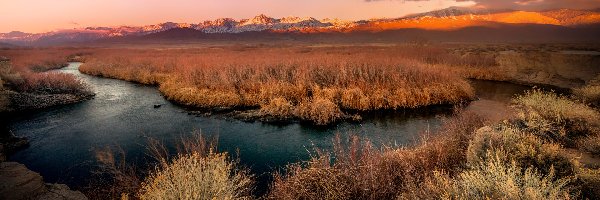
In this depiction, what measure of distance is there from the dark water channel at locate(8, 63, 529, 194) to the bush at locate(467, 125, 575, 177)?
3332mm

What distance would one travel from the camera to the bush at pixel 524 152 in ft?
28.2

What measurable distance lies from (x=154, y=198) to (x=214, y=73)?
21.1 m

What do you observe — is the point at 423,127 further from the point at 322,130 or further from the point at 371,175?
the point at 371,175

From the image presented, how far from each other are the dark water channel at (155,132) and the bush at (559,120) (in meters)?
4.32

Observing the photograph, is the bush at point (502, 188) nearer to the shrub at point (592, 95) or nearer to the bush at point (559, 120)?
the bush at point (559, 120)

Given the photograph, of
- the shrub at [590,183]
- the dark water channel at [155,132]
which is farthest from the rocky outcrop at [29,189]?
the shrub at [590,183]

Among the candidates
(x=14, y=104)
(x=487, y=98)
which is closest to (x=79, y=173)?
(x=14, y=104)

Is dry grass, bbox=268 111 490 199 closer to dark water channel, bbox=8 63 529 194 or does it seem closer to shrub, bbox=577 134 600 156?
dark water channel, bbox=8 63 529 194

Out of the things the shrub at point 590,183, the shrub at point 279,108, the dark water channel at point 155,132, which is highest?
the shrub at point 590,183

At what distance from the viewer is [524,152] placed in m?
8.81

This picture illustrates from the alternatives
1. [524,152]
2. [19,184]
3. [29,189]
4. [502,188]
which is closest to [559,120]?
[524,152]

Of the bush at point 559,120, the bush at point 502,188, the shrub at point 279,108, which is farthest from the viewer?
the shrub at point 279,108

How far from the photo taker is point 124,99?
88.3ft

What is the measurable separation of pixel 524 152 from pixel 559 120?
266 inches
